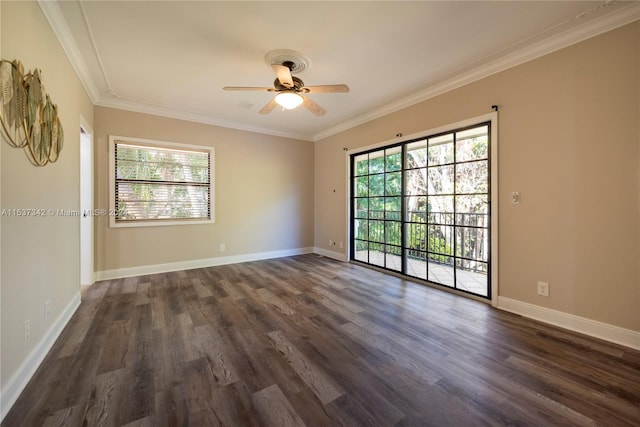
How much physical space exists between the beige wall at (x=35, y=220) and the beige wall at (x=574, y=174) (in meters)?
4.04

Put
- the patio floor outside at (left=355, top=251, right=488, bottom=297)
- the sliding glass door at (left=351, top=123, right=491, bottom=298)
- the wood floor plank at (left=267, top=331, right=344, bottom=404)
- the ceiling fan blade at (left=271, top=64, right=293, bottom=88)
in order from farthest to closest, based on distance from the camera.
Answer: the patio floor outside at (left=355, top=251, right=488, bottom=297) < the sliding glass door at (left=351, top=123, right=491, bottom=298) < the ceiling fan blade at (left=271, top=64, right=293, bottom=88) < the wood floor plank at (left=267, top=331, right=344, bottom=404)

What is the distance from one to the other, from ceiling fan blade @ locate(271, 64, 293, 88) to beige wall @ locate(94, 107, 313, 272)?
264 centimetres

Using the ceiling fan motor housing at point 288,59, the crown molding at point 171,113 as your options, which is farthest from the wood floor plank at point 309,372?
the crown molding at point 171,113

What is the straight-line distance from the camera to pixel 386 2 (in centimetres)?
203

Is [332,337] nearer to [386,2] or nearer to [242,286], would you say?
[242,286]

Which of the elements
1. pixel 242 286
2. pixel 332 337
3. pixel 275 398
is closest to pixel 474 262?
pixel 332 337

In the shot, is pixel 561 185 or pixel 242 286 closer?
pixel 561 185

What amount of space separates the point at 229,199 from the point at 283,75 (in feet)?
9.89

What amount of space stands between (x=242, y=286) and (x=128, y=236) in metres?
2.06

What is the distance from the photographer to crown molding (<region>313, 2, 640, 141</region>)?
2.12m

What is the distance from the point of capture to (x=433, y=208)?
3.62 m

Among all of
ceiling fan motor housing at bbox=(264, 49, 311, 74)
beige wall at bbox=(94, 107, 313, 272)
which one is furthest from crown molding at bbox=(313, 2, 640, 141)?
beige wall at bbox=(94, 107, 313, 272)

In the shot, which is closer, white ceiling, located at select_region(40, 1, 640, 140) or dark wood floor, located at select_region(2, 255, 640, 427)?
dark wood floor, located at select_region(2, 255, 640, 427)

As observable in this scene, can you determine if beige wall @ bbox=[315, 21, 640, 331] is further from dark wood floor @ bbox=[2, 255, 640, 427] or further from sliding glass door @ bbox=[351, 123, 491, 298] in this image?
dark wood floor @ bbox=[2, 255, 640, 427]
